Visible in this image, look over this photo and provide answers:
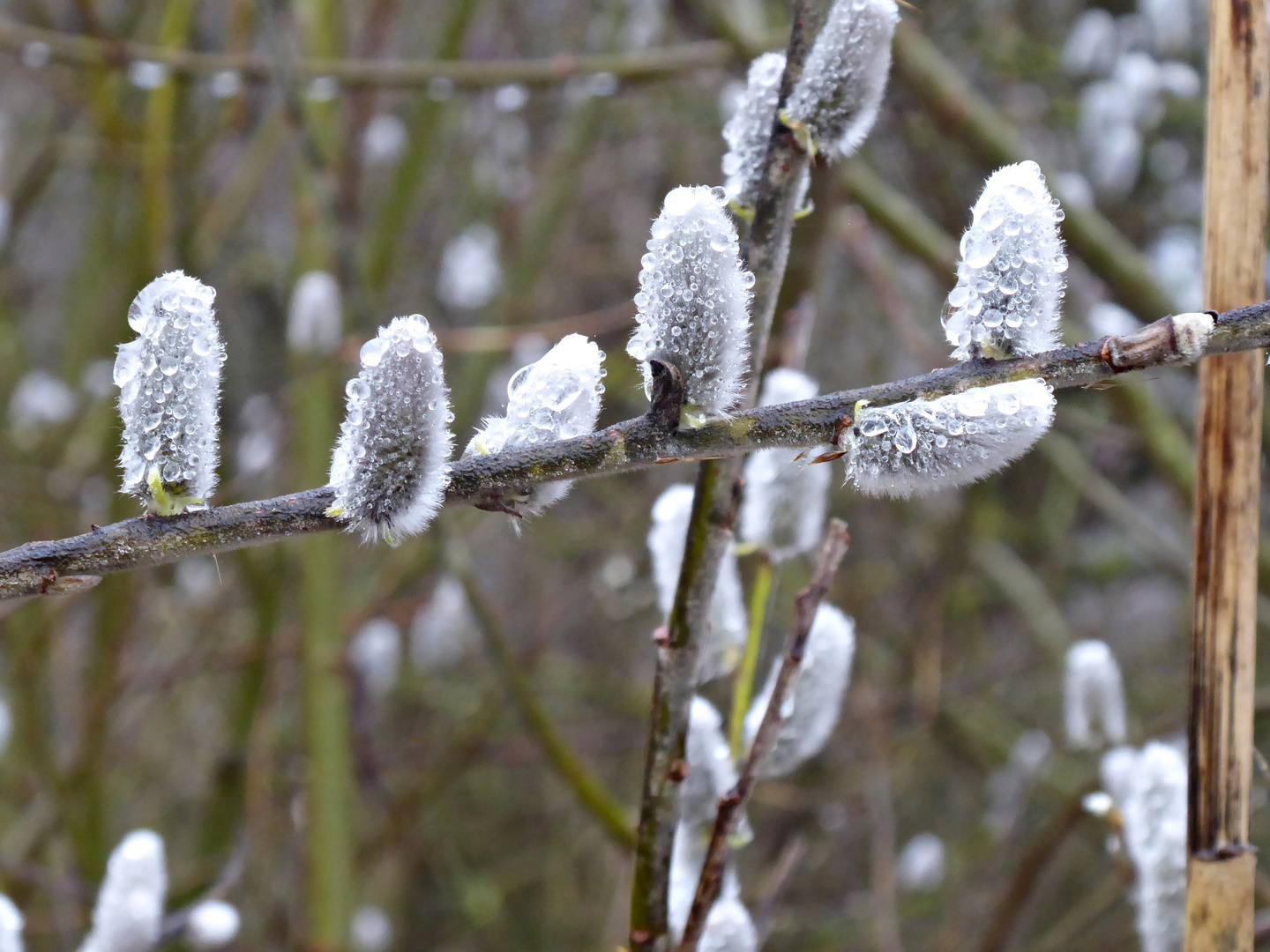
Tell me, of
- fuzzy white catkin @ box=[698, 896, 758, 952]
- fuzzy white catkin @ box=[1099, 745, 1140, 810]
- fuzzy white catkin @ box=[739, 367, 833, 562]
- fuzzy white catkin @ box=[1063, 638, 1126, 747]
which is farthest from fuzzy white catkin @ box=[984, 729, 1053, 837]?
fuzzy white catkin @ box=[698, 896, 758, 952]

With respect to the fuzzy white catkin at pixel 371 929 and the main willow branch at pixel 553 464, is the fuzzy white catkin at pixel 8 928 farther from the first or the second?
the fuzzy white catkin at pixel 371 929

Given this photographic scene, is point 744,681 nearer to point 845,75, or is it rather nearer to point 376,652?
point 845,75

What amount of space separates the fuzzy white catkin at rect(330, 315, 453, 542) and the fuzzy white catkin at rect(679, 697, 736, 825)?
370 millimetres

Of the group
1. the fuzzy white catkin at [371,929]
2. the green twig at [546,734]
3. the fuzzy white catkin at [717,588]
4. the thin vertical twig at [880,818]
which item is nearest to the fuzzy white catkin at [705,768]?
the fuzzy white catkin at [717,588]

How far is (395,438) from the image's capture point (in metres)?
0.57

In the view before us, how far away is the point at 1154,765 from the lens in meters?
1.04

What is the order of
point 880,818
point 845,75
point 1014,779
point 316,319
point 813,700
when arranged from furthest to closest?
point 1014,779
point 316,319
point 880,818
point 813,700
point 845,75

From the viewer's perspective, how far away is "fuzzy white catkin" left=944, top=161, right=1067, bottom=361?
1.97ft

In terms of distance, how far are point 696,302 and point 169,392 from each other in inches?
12.0

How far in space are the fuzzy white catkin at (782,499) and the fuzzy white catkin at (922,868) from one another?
2.25 metres

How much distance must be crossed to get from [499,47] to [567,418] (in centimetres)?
355

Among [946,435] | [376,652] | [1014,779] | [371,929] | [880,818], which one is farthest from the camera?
[371,929]

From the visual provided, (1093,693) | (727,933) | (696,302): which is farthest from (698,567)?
(1093,693)

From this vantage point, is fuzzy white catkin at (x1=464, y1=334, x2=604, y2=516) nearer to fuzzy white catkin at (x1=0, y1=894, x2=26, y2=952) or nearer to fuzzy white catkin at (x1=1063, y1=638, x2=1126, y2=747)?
fuzzy white catkin at (x1=0, y1=894, x2=26, y2=952)
